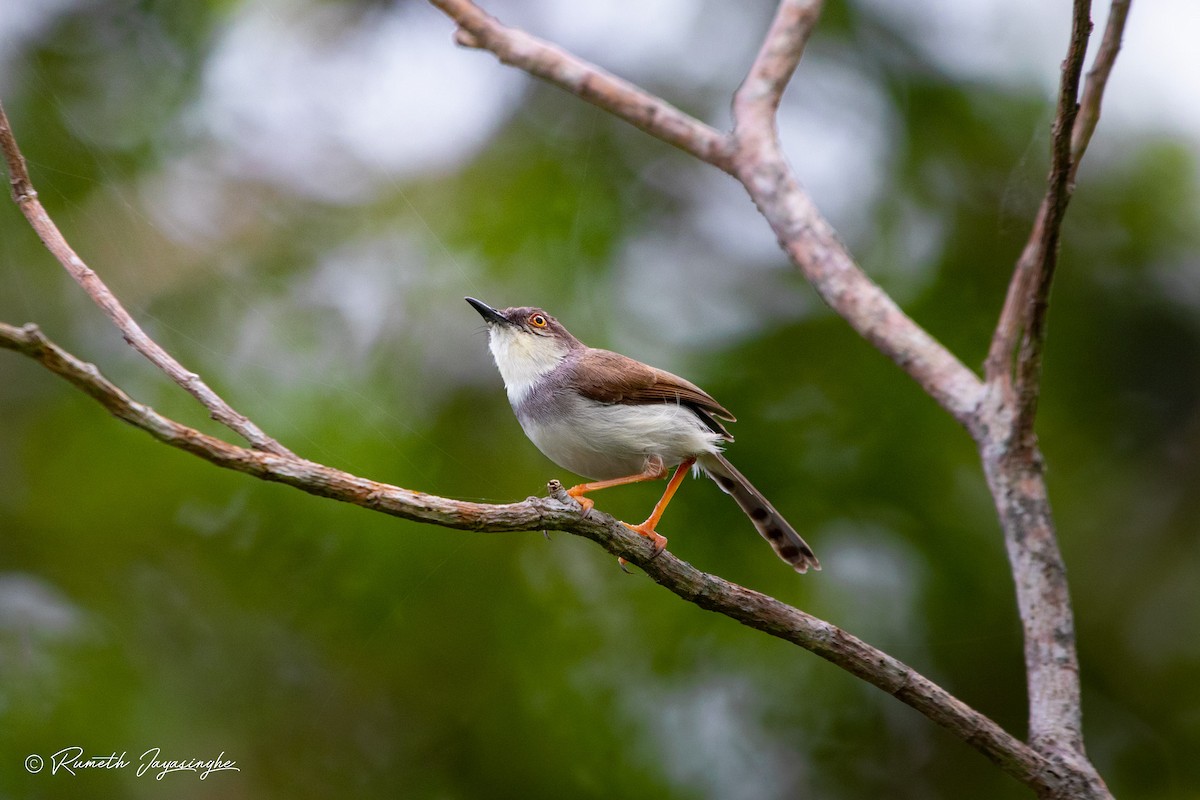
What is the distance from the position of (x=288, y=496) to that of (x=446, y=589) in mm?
893

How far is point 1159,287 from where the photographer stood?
5.41 meters

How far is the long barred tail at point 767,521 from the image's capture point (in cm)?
436

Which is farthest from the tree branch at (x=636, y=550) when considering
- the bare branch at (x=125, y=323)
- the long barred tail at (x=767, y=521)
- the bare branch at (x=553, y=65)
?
the long barred tail at (x=767, y=521)

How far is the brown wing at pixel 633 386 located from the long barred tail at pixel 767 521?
23cm

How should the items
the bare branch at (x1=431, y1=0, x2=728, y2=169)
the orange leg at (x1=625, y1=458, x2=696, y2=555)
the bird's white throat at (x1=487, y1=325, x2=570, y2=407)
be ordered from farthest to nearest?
the bird's white throat at (x1=487, y1=325, x2=570, y2=407), the orange leg at (x1=625, y1=458, x2=696, y2=555), the bare branch at (x1=431, y1=0, x2=728, y2=169)

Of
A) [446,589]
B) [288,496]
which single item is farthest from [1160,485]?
[288,496]

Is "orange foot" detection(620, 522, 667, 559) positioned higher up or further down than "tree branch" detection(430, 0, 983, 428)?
further down

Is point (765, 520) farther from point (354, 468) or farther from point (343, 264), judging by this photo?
point (343, 264)

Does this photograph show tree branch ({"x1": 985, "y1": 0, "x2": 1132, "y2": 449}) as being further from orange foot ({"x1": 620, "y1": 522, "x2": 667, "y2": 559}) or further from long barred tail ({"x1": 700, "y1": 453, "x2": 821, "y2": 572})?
long barred tail ({"x1": 700, "y1": 453, "x2": 821, "y2": 572})

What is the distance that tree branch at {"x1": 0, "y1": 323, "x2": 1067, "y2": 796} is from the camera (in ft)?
7.39

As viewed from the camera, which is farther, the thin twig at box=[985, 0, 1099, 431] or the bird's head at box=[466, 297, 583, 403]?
the bird's head at box=[466, 297, 583, 403]

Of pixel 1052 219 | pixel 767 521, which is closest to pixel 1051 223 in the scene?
pixel 1052 219

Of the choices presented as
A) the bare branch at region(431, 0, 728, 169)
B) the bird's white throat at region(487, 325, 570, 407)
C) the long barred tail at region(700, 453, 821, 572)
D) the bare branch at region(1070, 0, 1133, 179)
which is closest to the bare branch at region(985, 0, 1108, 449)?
the bare branch at region(1070, 0, 1133, 179)

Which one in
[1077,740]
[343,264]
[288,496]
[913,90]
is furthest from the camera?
[913,90]
